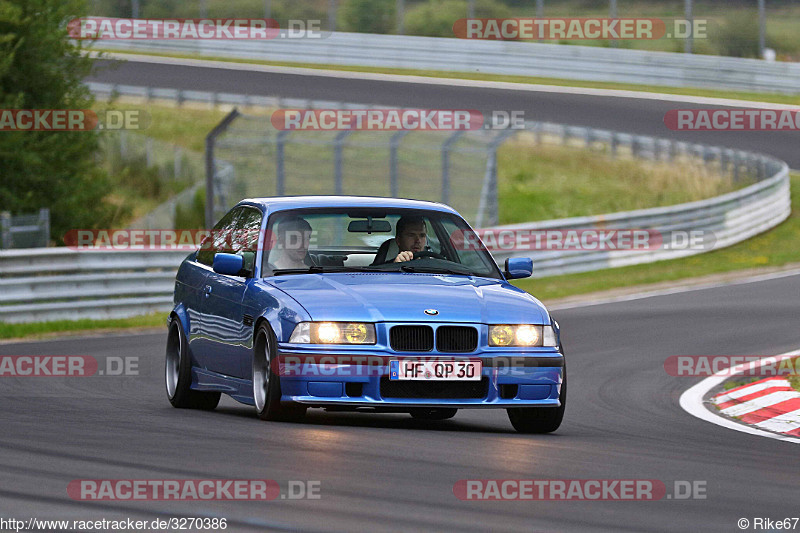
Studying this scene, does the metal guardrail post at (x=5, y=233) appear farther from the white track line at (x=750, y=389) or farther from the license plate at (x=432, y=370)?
the license plate at (x=432, y=370)

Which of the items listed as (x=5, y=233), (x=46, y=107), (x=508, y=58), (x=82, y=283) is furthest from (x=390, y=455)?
(x=508, y=58)

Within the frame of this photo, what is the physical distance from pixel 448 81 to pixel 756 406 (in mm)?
33209

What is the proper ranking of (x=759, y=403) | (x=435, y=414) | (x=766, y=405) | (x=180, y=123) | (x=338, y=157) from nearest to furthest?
(x=435, y=414) → (x=766, y=405) → (x=759, y=403) → (x=338, y=157) → (x=180, y=123)

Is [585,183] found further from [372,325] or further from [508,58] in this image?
[372,325]

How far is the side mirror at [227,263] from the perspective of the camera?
1003 centimetres

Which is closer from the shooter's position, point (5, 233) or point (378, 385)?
point (378, 385)

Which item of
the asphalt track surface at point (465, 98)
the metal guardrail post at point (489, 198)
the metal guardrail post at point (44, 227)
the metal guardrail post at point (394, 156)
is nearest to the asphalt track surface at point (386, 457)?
A: the metal guardrail post at point (44, 227)

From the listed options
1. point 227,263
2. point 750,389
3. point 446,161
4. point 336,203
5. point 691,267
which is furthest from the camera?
point 691,267

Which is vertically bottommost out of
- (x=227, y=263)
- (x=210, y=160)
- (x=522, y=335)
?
(x=210, y=160)

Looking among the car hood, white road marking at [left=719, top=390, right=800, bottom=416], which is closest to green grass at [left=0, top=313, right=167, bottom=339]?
the car hood

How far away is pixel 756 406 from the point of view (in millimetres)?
11617

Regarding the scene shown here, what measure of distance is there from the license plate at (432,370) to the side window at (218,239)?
8.50 feet

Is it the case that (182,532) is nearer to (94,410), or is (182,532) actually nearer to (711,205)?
(94,410)

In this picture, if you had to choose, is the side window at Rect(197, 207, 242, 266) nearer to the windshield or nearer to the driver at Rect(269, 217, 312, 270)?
the windshield
